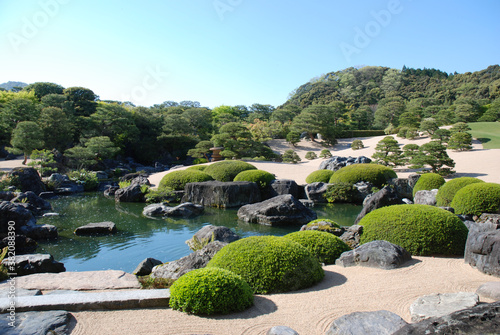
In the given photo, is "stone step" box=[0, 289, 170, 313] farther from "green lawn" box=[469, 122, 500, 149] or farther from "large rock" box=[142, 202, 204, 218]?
"green lawn" box=[469, 122, 500, 149]

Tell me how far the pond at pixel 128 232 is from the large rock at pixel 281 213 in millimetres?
308

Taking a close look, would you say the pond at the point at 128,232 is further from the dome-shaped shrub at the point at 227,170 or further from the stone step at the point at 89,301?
the dome-shaped shrub at the point at 227,170

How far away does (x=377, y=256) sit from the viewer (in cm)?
496

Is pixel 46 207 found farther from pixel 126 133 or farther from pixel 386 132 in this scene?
pixel 386 132

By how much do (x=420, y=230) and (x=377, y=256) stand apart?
1.34 metres

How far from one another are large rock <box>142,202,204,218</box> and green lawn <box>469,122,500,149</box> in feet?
77.3

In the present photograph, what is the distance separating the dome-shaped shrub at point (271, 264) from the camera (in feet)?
13.7

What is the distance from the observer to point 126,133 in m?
31.1

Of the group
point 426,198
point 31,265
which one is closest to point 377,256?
point 31,265

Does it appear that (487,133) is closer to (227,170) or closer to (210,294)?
(227,170)

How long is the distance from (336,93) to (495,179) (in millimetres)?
45794

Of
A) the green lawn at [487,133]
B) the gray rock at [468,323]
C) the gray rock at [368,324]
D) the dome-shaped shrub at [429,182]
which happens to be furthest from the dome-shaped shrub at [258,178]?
the green lawn at [487,133]

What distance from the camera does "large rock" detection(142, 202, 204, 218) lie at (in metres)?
11.5

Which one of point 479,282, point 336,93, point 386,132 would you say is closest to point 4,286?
point 479,282
